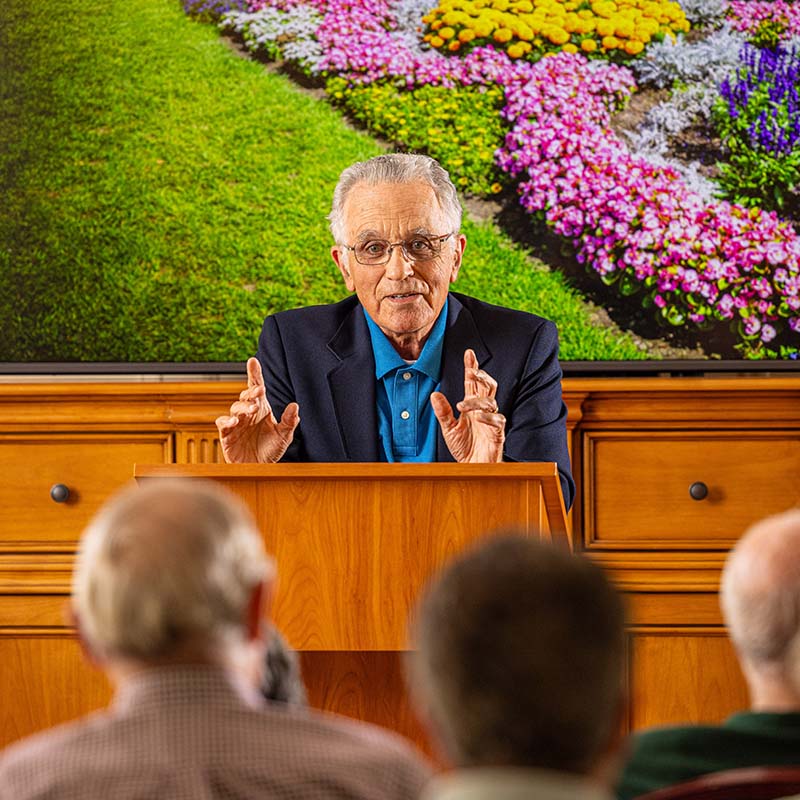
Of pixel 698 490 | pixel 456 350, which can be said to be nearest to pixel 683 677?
pixel 698 490

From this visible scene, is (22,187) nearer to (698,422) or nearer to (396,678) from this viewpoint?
(698,422)

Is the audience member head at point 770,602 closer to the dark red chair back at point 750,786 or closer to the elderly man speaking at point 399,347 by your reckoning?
the dark red chair back at point 750,786

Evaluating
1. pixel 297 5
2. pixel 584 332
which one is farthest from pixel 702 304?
pixel 297 5

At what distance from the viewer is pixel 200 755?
109 centimetres

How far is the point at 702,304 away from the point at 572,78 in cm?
79

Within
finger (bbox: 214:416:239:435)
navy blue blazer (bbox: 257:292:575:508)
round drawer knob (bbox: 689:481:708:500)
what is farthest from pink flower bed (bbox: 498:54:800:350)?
finger (bbox: 214:416:239:435)

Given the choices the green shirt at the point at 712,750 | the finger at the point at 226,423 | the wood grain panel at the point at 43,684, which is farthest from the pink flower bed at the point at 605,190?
the green shirt at the point at 712,750

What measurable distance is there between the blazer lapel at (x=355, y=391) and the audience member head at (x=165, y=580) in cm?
199

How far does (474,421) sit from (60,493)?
1.47 meters

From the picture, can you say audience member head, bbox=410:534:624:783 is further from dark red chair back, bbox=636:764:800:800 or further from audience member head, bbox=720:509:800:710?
audience member head, bbox=720:509:800:710

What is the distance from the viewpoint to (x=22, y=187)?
4.21 m

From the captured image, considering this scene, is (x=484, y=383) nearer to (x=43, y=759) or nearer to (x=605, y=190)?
(x=605, y=190)

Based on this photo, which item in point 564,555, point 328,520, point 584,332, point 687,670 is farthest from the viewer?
point 584,332

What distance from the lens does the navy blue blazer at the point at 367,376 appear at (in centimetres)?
312
